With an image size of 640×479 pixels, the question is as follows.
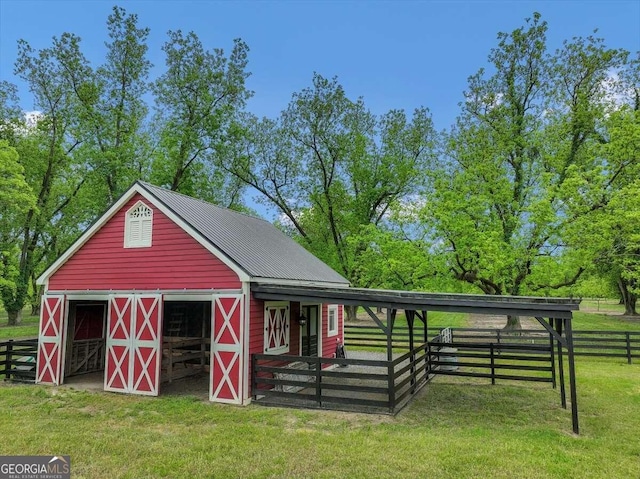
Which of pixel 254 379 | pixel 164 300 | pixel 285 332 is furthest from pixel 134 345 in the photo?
pixel 285 332

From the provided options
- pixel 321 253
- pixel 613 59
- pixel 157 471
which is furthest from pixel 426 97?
pixel 157 471

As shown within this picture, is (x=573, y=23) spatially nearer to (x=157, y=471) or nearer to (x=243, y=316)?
(x=243, y=316)

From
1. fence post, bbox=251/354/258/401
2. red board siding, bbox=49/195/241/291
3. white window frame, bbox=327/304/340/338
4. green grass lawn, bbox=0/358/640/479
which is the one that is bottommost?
green grass lawn, bbox=0/358/640/479

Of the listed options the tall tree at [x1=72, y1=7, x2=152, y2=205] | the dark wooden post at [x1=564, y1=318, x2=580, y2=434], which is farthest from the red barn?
the tall tree at [x1=72, y1=7, x2=152, y2=205]

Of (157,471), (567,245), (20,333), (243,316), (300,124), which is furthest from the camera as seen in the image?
(300,124)

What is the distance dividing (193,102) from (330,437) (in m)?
22.9

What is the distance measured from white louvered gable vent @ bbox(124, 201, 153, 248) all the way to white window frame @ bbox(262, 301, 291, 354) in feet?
12.1

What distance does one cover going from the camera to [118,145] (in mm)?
25172

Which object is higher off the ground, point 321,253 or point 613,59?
point 613,59

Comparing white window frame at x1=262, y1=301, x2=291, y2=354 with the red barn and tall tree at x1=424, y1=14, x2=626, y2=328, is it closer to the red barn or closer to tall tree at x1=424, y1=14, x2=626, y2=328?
the red barn

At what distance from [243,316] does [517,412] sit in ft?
21.3

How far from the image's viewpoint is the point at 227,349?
9.88 m

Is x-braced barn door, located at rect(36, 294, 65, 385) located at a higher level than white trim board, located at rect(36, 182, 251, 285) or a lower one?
lower

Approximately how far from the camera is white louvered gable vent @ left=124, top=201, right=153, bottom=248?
11.3 meters
